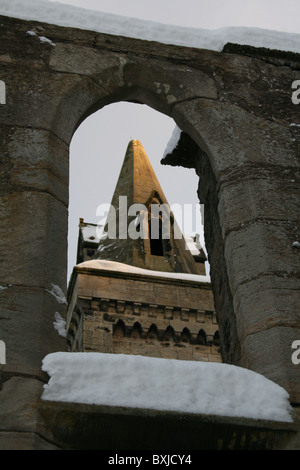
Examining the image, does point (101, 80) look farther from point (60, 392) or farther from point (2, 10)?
point (60, 392)

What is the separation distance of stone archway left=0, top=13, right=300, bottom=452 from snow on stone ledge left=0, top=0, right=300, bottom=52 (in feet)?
0.35

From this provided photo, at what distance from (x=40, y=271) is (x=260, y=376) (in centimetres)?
153

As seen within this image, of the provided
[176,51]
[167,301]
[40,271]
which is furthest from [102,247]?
[40,271]

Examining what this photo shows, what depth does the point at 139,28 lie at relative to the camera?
6.99 metres

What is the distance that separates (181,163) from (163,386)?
3307 millimetres

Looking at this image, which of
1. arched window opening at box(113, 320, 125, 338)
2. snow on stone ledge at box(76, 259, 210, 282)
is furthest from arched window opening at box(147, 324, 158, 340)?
snow on stone ledge at box(76, 259, 210, 282)

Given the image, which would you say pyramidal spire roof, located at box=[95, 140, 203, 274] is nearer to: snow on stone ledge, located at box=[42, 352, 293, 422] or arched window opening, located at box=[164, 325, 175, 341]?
arched window opening, located at box=[164, 325, 175, 341]

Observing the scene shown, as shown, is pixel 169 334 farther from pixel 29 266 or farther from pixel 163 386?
pixel 163 386

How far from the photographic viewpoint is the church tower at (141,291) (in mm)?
21188

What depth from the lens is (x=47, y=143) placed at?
588 centimetres

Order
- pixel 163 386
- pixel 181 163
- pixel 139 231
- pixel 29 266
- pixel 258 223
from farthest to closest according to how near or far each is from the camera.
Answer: pixel 139 231
pixel 181 163
pixel 258 223
pixel 29 266
pixel 163 386

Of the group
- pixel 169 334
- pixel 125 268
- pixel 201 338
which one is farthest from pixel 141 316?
pixel 201 338
